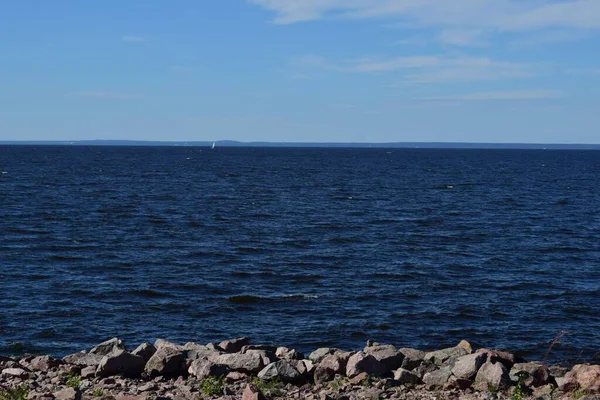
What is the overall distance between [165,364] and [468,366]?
6119 millimetres

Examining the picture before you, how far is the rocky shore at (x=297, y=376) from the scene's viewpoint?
14.8m

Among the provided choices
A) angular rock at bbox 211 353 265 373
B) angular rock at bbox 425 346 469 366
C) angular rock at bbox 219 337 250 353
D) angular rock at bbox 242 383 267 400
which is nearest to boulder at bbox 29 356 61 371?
angular rock at bbox 211 353 265 373

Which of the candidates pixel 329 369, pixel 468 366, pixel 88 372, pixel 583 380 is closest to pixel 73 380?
pixel 88 372

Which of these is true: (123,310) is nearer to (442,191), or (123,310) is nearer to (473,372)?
(473,372)

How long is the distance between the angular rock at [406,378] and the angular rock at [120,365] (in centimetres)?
527

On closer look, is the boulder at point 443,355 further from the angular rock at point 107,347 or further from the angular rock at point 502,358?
the angular rock at point 107,347

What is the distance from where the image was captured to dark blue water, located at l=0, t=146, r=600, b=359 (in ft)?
87.6

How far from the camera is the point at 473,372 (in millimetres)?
15734

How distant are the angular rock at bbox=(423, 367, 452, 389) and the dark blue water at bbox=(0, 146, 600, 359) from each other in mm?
9459

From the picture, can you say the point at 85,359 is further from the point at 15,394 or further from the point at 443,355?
Answer: the point at 443,355

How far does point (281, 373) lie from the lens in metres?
16.1

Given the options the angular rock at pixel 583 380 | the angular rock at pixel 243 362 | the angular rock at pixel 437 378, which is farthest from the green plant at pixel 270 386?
the angular rock at pixel 583 380

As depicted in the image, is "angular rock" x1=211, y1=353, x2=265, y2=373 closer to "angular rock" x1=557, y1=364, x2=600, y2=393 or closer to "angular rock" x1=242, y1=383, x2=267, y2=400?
"angular rock" x1=242, y1=383, x2=267, y2=400

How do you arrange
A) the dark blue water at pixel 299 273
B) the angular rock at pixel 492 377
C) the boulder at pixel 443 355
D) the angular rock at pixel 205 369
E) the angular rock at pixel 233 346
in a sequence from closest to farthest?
the angular rock at pixel 492 377 < the angular rock at pixel 205 369 < the boulder at pixel 443 355 < the angular rock at pixel 233 346 < the dark blue water at pixel 299 273
